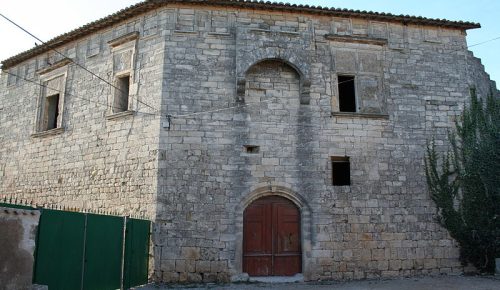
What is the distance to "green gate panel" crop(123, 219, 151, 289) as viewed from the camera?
789 centimetres

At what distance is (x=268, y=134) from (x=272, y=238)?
2409 mm

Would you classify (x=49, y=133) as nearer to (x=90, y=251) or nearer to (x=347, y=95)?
(x=90, y=251)

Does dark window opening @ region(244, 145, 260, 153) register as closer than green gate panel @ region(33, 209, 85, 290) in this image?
No

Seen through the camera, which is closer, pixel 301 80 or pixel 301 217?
pixel 301 217

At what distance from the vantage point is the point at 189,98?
386 inches

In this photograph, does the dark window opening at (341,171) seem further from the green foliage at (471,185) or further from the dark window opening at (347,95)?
the green foliage at (471,185)

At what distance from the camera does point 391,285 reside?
8672 mm

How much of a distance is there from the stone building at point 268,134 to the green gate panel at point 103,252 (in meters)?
1.43

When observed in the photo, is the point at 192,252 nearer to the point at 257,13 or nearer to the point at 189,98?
the point at 189,98

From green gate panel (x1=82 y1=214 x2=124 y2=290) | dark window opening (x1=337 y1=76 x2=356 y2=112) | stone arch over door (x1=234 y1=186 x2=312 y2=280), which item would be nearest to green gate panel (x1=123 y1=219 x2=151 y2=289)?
green gate panel (x1=82 y1=214 x2=124 y2=290)

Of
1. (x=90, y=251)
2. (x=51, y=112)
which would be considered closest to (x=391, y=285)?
(x=90, y=251)

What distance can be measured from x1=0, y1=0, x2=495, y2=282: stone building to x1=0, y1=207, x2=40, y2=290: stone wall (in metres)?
3.80

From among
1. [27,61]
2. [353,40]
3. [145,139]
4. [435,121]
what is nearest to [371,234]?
[435,121]

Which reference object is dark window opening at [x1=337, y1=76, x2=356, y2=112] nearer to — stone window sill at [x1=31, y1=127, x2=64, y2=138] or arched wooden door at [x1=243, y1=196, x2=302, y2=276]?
arched wooden door at [x1=243, y1=196, x2=302, y2=276]
